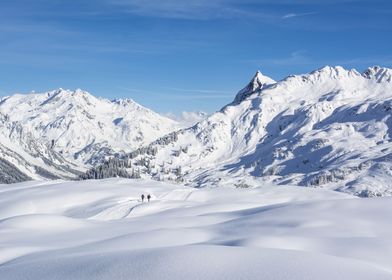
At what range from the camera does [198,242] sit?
35.0m

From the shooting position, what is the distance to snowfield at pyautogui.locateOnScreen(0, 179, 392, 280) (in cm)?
2111

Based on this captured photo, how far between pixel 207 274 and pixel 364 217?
25657 mm

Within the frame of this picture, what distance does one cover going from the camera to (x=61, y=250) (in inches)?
1271

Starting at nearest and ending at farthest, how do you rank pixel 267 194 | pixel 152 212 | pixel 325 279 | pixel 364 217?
pixel 325 279
pixel 364 217
pixel 152 212
pixel 267 194

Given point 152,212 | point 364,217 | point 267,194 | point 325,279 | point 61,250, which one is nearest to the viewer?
point 325,279

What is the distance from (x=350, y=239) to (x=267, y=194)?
60.3 m

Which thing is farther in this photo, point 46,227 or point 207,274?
point 46,227

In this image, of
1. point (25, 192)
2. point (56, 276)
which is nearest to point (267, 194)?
point (25, 192)

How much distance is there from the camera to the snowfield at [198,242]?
2111 cm

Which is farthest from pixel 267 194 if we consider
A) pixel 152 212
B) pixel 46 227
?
pixel 46 227

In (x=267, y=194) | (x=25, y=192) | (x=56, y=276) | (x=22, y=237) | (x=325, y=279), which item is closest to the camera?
(x=325, y=279)

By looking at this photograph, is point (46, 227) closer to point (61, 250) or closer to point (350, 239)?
point (61, 250)

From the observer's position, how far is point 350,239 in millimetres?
33562

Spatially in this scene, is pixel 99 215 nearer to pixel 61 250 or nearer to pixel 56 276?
pixel 61 250
